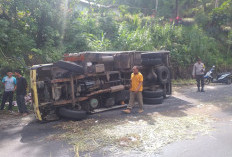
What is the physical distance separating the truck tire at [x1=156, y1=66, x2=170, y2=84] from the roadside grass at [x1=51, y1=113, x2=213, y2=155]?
262 centimetres

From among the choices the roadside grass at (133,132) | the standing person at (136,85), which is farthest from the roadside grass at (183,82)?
the roadside grass at (133,132)

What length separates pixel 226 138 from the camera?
5.38 m

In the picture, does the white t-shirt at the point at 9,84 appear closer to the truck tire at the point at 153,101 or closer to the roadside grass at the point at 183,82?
the truck tire at the point at 153,101

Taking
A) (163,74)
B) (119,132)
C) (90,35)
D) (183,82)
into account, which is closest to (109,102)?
(119,132)

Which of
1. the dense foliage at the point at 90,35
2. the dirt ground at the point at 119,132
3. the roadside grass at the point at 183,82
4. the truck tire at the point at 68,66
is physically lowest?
the dirt ground at the point at 119,132

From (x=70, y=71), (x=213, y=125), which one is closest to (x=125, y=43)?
(x=70, y=71)

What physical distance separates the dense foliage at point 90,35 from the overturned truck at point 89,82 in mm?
3739

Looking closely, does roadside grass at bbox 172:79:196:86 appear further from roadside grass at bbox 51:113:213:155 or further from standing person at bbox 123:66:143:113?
roadside grass at bbox 51:113:213:155

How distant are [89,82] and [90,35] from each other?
753 cm

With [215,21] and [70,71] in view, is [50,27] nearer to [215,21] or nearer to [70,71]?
[70,71]

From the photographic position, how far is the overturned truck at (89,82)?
6.88 m

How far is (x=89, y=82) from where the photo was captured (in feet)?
24.8

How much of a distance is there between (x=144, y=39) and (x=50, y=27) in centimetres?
660

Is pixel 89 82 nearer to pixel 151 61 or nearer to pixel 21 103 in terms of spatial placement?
pixel 21 103
